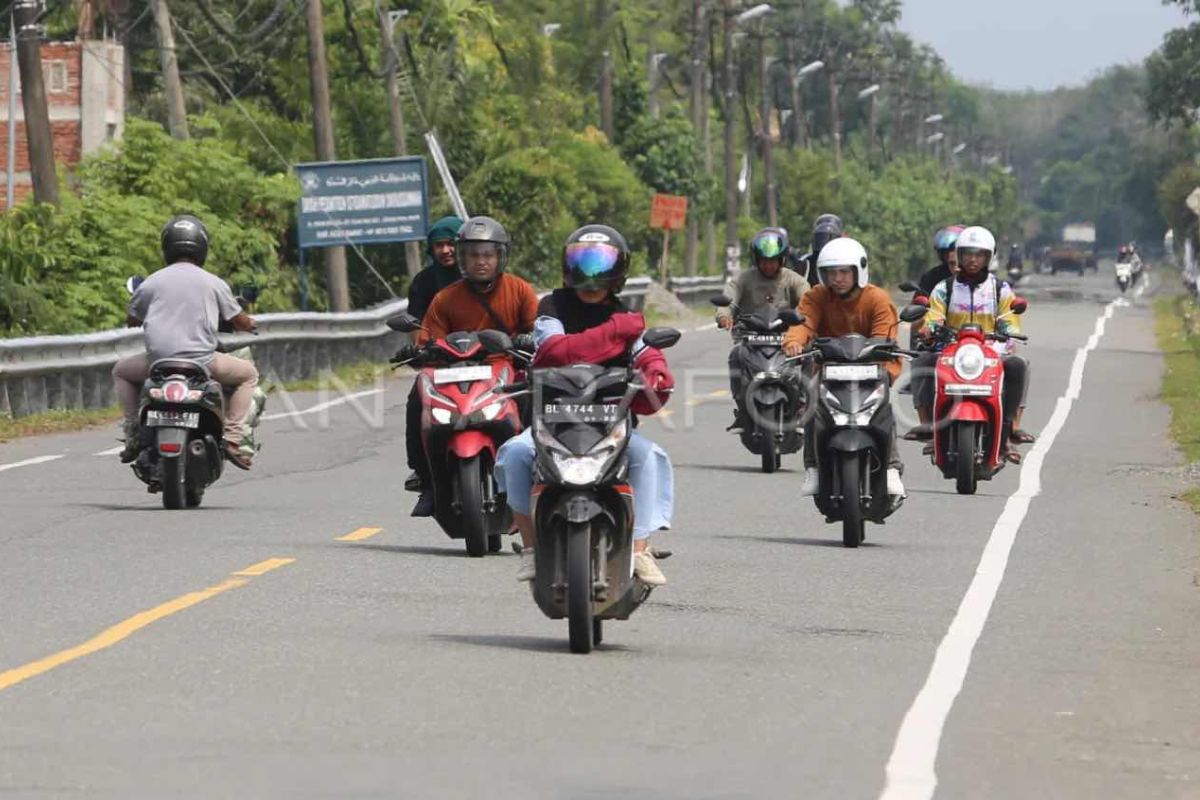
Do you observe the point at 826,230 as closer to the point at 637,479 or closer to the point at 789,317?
the point at 789,317

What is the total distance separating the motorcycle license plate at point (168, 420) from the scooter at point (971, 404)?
5.25 m

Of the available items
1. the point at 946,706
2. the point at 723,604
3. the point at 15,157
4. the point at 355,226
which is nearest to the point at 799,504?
the point at 723,604

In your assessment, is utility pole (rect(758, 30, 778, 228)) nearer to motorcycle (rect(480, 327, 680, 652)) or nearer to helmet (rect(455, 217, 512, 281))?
helmet (rect(455, 217, 512, 281))

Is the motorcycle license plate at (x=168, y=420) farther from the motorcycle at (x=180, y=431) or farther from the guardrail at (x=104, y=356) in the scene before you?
the guardrail at (x=104, y=356)

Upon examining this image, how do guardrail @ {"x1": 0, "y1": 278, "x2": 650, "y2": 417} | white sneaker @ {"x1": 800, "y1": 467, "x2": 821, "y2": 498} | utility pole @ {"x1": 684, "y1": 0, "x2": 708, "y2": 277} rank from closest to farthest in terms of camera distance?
white sneaker @ {"x1": 800, "y1": 467, "x2": 821, "y2": 498}
guardrail @ {"x1": 0, "y1": 278, "x2": 650, "y2": 417}
utility pole @ {"x1": 684, "y1": 0, "x2": 708, "y2": 277}

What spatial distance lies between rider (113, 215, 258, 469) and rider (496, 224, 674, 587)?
6.39 metres

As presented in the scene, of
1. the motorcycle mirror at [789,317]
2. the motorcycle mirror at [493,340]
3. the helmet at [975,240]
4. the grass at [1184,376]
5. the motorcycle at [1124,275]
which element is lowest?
the motorcycle at [1124,275]

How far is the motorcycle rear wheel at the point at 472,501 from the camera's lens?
14.8m

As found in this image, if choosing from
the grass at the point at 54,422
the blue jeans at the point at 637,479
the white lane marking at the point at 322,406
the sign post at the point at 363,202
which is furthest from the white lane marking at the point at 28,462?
the sign post at the point at 363,202

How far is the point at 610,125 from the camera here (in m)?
78.1

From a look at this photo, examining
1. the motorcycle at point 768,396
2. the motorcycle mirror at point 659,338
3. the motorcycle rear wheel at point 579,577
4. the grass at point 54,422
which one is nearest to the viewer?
the motorcycle rear wheel at point 579,577

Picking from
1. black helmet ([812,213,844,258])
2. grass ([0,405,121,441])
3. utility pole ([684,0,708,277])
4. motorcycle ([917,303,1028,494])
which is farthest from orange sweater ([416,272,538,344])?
utility pole ([684,0,708,277])

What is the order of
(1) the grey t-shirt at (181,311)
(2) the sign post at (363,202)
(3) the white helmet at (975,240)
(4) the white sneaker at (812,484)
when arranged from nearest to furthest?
(4) the white sneaker at (812,484) → (1) the grey t-shirt at (181,311) → (3) the white helmet at (975,240) → (2) the sign post at (363,202)

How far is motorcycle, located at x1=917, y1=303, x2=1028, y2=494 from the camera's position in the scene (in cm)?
1942
